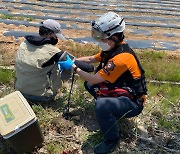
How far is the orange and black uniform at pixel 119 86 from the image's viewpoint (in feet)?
11.0

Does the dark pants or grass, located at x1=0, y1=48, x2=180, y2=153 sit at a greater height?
the dark pants

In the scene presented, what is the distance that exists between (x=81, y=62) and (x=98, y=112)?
0.69m

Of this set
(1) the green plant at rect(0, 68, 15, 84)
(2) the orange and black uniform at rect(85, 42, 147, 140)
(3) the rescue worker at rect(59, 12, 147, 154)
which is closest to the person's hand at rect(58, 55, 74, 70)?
(3) the rescue worker at rect(59, 12, 147, 154)

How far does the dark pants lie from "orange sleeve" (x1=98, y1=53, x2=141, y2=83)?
24 cm

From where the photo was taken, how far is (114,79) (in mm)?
3385

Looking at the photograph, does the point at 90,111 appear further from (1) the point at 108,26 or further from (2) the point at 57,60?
(1) the point at 108,26

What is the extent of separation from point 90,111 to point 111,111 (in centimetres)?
72

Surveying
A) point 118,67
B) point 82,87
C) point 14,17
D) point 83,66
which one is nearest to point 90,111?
point 82,87

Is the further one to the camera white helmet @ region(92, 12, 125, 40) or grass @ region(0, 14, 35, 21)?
grass @ region(0, 14, 35, 21)

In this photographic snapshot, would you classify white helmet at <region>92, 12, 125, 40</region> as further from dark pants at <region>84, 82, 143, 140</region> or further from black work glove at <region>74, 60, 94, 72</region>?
dark pants at <region>84, 82, 143, 140</region>

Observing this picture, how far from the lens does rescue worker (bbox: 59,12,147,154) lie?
3365 millimetres

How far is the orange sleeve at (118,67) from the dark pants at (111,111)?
0.24 meters

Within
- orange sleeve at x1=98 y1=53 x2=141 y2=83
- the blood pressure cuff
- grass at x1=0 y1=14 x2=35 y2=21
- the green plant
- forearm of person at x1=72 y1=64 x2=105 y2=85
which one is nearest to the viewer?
orange sleeve at x1=98 y1=53 x2=141 y2=83

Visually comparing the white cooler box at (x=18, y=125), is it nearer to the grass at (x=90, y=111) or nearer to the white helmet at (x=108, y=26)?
the grass at (x=90, y=111)
